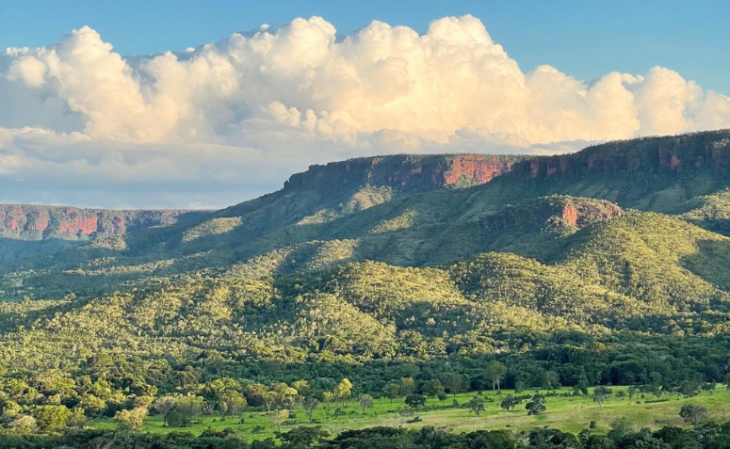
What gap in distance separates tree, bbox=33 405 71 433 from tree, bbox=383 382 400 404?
39628mm

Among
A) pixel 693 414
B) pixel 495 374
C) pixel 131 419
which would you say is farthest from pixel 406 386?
pixel 693 414

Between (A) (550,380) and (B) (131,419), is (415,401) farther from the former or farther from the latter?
(B) (131,419)

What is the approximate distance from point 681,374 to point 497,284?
68814 mm

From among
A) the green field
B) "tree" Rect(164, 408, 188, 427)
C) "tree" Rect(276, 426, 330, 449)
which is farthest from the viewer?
"tree" Rect(164, 408, 188, 427)

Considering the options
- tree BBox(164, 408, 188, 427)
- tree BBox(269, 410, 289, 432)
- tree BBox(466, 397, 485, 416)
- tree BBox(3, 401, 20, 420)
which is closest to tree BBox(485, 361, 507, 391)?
tree BBox(466, 397, 485, 416)

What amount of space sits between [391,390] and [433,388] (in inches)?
217

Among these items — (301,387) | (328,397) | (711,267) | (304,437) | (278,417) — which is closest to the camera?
(304,437)

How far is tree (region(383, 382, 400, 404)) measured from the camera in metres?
125

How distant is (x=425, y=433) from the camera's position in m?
95.3

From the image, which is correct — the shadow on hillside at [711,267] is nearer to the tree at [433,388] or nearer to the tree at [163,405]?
the tree at [433,388]

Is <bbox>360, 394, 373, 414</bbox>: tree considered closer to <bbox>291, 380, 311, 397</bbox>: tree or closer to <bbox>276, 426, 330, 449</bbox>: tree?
<bbox>291, 380, 311, 397</bbox>: tree

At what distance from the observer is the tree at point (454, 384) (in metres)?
128

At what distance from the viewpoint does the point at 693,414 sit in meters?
96.1

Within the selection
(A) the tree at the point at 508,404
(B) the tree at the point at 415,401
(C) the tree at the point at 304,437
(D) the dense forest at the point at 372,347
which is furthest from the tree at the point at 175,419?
(A) the tree at the point at 508,404
